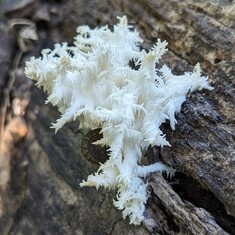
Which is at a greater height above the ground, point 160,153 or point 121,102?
point 121,102

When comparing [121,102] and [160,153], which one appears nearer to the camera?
[121,102]

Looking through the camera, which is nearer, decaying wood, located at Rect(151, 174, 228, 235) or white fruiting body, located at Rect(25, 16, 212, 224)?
decaying wood, located at Rect(151, 174, 228, 235)

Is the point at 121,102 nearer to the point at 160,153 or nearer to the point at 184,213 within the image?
the point at 160,153

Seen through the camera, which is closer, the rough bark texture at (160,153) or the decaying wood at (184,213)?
the decaying wood at (184,213)

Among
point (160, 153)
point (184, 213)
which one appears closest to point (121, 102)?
point (160, 153)
